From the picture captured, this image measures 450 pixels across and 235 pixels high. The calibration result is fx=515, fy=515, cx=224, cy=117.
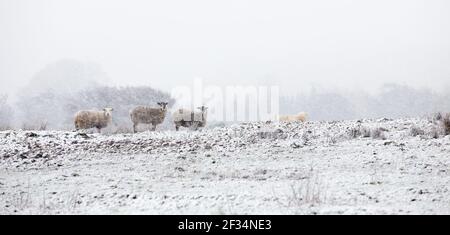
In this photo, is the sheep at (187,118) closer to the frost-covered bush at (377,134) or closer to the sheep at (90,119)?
the sheep at (90,119)

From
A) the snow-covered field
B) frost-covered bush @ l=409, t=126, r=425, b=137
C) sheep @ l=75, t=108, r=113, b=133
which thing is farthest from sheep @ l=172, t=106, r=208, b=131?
frost-covered bush @ l=409, t=126, r=425, b=137

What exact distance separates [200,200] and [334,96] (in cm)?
5873

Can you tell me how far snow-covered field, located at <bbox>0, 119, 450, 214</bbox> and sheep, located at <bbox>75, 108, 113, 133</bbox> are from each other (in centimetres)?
530

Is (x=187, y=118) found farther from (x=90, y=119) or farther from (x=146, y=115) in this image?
(x=90, y=119)

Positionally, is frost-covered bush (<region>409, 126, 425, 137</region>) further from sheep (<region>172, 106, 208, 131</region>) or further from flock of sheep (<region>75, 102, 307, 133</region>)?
sheep (<region>172, 106, 208, 131</region>)

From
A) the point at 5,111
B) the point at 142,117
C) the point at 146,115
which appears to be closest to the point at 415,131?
the point at 146,115

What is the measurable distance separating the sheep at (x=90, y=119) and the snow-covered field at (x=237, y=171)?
530 centimetres

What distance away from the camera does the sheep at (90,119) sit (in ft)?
64.0

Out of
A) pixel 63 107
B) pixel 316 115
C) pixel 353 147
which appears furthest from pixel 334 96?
pixel 353 147

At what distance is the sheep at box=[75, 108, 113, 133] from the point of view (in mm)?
19500

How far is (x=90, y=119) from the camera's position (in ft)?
64.3

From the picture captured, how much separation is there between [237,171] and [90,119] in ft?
38.7

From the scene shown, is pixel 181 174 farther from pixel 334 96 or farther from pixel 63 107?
pixel 334 96
